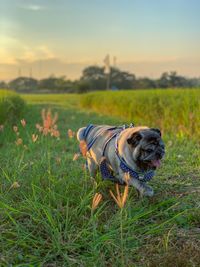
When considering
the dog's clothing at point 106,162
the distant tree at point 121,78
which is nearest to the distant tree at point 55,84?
the distant tree at point 121,78

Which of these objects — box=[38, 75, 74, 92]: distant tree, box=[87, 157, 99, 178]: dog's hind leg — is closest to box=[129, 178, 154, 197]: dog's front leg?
box=[87, 157, 99, 178]: dog's hind leg

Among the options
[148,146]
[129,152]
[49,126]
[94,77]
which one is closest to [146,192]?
[129,152]

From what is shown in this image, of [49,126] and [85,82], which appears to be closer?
[49,126]

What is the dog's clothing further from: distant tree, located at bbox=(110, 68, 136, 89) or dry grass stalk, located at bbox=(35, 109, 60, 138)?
distant tree, located at bbox=(110, 68, 136, 89)

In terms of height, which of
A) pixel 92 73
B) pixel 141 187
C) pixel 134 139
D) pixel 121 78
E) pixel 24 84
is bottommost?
pixel 141 187

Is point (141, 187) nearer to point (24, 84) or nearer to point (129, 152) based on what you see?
point (129, 152)

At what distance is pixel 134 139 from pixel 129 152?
197 mm

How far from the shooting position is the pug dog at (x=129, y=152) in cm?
349

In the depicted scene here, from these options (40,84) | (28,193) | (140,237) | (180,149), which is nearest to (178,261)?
(140,237)

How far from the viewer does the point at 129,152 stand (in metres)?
3.69

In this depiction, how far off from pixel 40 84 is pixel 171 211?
212ft

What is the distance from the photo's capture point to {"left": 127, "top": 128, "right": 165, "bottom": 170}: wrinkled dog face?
3473 mm

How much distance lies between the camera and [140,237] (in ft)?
10.8

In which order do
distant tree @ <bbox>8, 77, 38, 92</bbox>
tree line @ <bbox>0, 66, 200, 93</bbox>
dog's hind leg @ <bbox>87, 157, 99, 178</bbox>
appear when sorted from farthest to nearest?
distant tree @ <bbox>8, 77, 38, 92</bbox> → tree line @ <bbox>0, 66, 200, 93</bbox> → dog's hind leg @ <bbox>87, 157, 99, 178</bbox>
